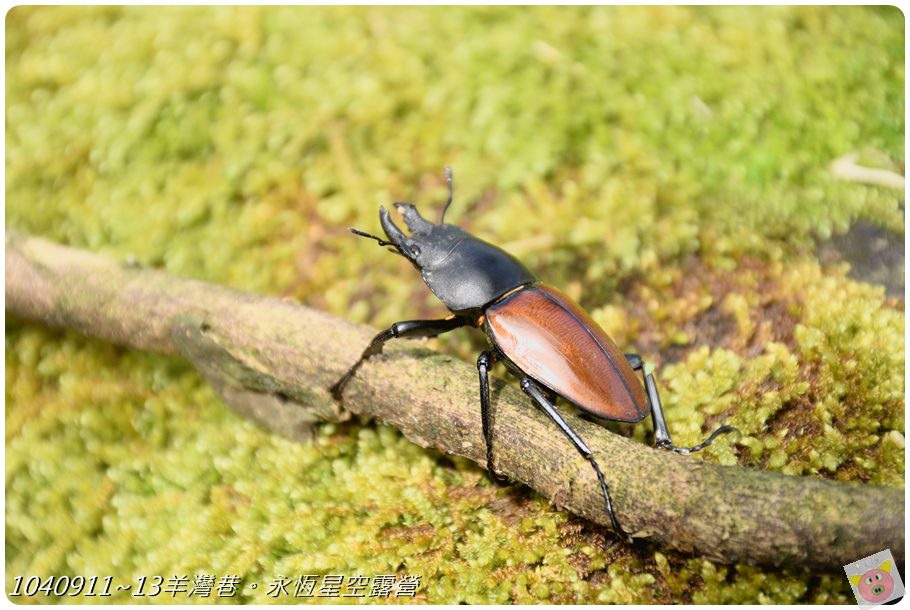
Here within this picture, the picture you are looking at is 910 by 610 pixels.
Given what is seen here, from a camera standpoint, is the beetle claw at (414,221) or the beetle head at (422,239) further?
the beetle claw at (414,221)

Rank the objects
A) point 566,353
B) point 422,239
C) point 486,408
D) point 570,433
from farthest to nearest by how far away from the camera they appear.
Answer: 1. point 422,239
2. point 566,353
3. point 486,408
4. point 570,433

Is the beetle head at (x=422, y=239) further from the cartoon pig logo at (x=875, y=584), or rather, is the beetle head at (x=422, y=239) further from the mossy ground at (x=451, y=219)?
the cartoon pig logo at (x=875, y=584)

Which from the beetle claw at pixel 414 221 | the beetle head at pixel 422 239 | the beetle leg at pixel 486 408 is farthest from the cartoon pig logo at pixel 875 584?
the beetle claw at pixel 414 221

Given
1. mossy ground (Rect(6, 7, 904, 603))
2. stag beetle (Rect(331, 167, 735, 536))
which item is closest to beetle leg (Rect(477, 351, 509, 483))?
stag beetle (Rect(331, 167, 735, 536))

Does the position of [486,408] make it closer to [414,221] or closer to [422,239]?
[422,239]

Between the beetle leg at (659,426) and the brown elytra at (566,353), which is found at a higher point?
the brown elytra at (566,353)

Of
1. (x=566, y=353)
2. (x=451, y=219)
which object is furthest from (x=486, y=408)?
(x=451, y=219)
